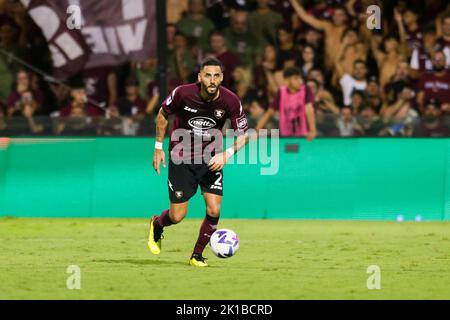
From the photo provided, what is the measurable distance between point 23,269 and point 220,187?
6.86ft

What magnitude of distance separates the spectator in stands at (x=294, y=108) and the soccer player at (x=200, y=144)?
4.78 m

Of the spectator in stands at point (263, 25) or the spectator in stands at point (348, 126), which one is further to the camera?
the spectator in stands at point (263, 25)

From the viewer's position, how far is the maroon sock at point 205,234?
12539 mm

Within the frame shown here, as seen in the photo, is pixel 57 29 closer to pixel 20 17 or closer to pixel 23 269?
pixel 20 17

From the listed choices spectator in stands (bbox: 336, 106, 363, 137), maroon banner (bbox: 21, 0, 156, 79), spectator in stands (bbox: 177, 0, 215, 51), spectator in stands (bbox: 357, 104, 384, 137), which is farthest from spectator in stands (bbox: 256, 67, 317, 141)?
maroon banner (bbox: 21, 0, 156, 79)

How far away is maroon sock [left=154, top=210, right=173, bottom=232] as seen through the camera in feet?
42.7

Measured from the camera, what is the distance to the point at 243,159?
17.7 m

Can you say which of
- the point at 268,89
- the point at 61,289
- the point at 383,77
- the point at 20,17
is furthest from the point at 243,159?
the point at 61,289

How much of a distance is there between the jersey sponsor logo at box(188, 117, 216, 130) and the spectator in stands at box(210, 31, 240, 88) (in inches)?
246

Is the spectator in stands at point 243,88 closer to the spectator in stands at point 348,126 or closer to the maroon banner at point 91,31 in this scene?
the maroon banner at point 91,31

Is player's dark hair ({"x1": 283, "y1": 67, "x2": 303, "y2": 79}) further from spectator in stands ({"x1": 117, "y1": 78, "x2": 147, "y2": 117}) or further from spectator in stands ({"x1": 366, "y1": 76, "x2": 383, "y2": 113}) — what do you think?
spectator in stands ({"x1": 117, "y1": 78, "x2": 147, "y2": 117})

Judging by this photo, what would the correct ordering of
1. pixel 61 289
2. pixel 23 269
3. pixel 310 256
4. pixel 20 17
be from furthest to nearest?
1. pixel 20 17
2. pixel 310 256
3. pixel 23 269
4. pixel 61 289

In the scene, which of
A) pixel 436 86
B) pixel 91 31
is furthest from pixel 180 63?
pixel 436 86

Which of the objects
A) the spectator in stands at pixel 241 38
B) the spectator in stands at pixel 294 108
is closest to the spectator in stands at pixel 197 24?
the spectator in stands at pixel 241 38
